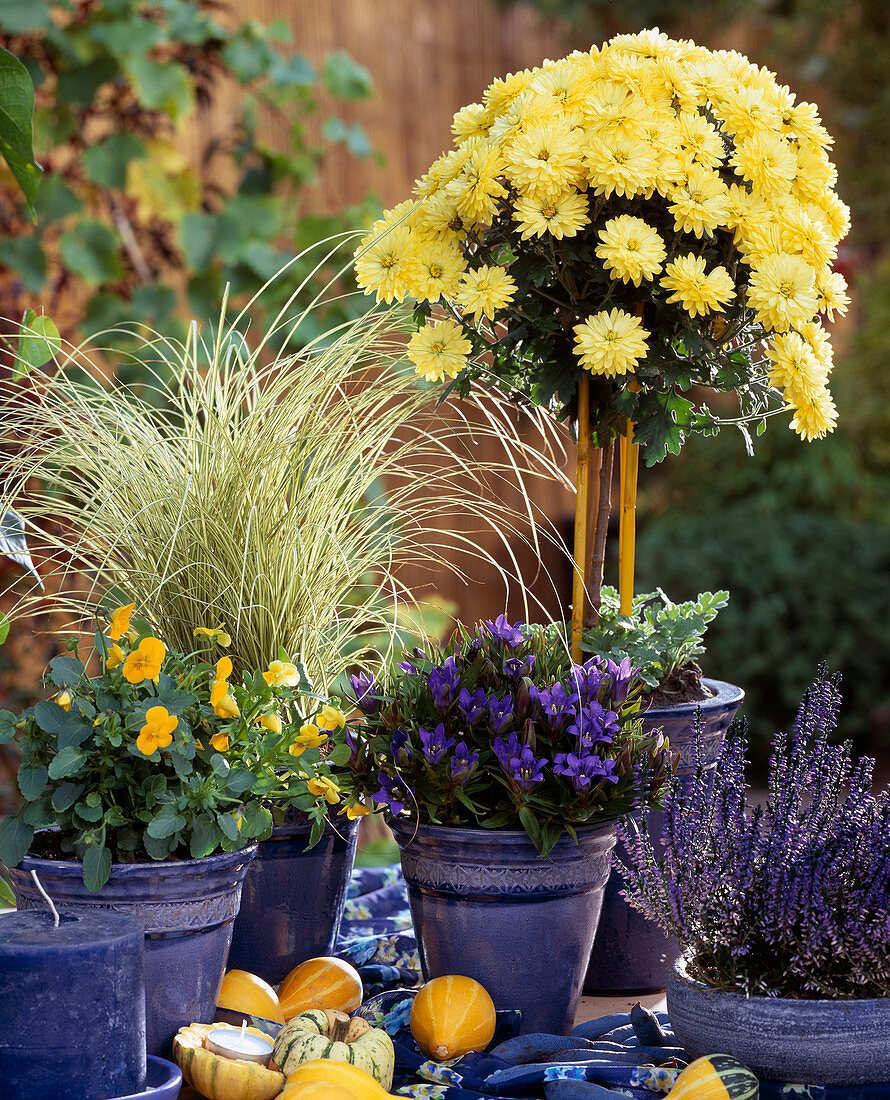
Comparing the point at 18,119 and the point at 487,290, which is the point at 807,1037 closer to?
the point at 487,290

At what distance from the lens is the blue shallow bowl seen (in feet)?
2.75

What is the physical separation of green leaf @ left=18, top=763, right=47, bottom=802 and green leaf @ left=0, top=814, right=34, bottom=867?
0.02 metres

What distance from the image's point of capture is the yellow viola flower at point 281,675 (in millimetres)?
1081

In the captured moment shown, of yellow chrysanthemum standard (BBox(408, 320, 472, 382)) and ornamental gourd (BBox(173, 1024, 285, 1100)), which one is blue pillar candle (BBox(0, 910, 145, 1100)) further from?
yellow chrysanthemum standard (BBox(408, 320, 472, 382))

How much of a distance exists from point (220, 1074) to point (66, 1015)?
0.47ft

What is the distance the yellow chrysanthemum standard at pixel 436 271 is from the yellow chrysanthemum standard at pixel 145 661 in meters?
0.41

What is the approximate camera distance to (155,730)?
0.95 meters

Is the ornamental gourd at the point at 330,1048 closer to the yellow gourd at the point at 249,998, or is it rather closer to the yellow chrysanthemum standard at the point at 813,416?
the yellow gourd at the point at 249,998

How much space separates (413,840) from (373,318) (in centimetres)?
69

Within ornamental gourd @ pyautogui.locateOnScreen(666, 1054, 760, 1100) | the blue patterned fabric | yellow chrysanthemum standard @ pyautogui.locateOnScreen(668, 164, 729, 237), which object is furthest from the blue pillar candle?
yellow chrysanthemum standard @ pyautogui.locateOnScreen(668, 164, 729, 237)

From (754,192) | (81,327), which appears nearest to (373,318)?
(754,192)

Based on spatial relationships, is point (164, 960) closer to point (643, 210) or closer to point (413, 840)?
point (413, 840)

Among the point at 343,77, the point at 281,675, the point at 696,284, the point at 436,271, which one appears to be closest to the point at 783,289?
the point at 696,284

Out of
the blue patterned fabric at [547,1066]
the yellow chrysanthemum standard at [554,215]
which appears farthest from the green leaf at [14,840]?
the yellow chrysanthemum standard at [554,215]
